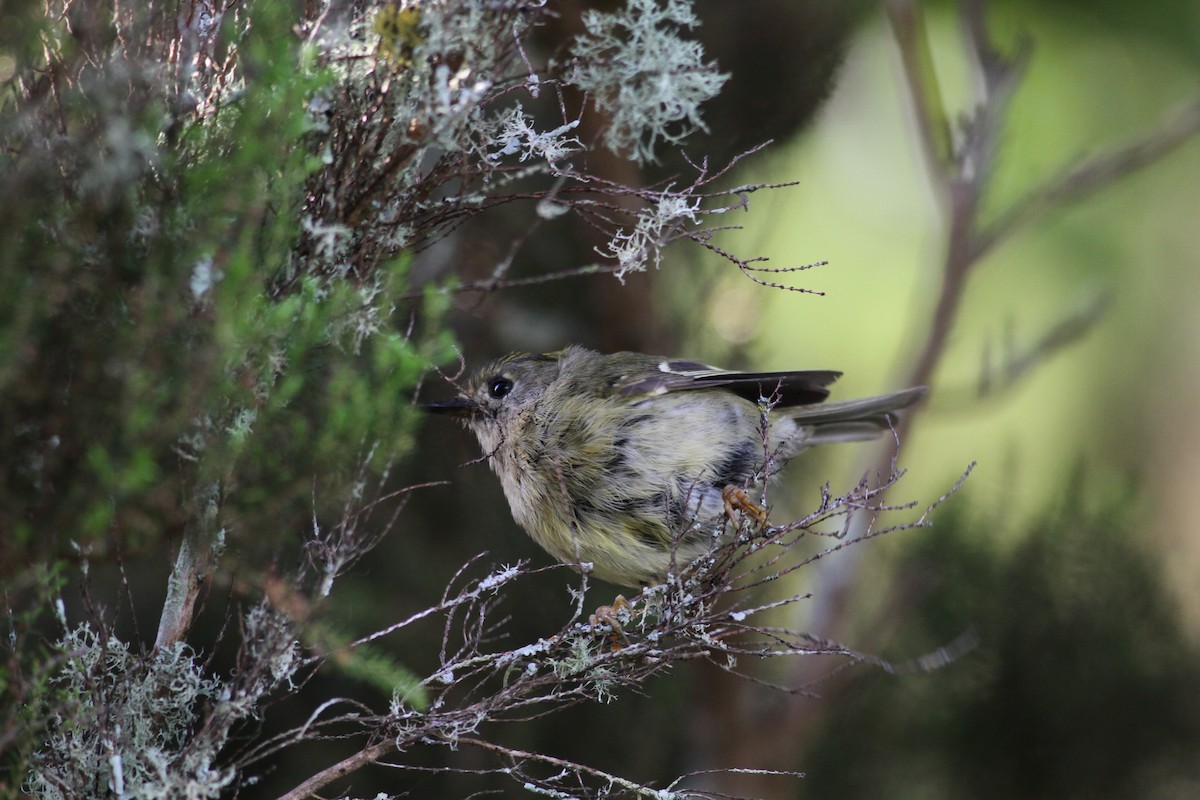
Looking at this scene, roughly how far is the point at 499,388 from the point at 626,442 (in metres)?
0.49

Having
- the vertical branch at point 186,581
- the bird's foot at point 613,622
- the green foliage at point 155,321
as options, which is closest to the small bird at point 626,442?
the bird's foot at point 613,622

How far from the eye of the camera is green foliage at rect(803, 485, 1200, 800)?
3.93m

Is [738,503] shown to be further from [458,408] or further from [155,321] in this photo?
[155,321]

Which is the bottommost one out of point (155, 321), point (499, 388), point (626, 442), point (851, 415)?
point (851, 415)

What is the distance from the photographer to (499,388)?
3.04m

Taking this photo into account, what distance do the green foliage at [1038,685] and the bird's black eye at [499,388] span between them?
6.33ft

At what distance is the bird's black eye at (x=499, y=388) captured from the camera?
9.95 ft

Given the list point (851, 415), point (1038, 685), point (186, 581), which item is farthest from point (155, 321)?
point (1038, 685)

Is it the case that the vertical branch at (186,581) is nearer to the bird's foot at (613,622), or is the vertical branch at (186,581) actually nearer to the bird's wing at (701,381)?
the bird's foot at (613,622)

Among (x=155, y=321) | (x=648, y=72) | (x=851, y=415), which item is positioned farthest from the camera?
(x=851, y=415)

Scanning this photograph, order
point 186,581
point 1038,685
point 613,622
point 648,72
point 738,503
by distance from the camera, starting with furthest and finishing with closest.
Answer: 1. point 1038,685
2. point 738,503
3. point 648,72
4. point 613,622
5. point 186,581

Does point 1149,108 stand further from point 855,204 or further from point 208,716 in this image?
point 208,716

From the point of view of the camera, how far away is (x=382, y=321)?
1767 mm

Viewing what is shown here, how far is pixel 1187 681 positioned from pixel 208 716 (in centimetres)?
358
